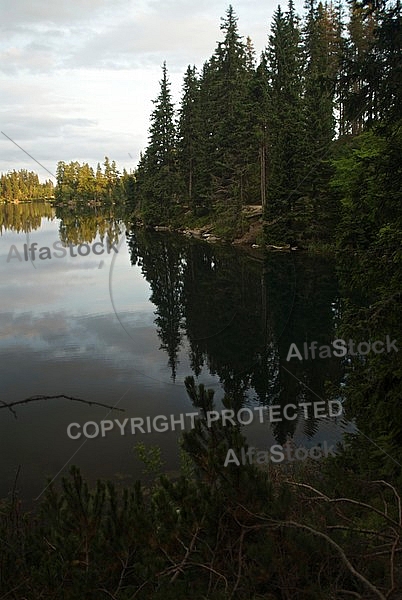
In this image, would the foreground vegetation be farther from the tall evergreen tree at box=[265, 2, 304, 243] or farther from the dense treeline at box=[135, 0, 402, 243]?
the tall evergreen tree at box=[265, 2, 304, 243]

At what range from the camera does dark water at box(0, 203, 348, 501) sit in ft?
38.2

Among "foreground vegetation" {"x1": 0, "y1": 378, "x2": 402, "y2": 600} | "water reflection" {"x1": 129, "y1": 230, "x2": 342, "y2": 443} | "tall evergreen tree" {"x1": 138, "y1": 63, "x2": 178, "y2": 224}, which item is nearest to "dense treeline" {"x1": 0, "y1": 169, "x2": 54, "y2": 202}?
"tall evergreen tree" {"x1": 138, "y1": 63, "x2": 178, "y2": 224}

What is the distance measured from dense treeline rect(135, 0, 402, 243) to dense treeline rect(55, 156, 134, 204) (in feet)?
116

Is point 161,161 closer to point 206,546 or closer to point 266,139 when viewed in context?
point 266,139

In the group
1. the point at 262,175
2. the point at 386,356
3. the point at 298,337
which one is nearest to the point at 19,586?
the point at 386,356

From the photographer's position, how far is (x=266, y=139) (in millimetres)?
42406

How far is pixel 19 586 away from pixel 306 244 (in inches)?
1363

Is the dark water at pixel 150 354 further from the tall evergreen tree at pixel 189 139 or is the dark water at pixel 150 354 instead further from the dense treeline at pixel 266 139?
the tall evergreen tree at pixel 189 139

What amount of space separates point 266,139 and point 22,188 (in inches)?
6083

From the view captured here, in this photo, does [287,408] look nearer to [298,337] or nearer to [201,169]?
[298,337]

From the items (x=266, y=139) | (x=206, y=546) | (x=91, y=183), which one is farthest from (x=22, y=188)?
(x=206, y=546)

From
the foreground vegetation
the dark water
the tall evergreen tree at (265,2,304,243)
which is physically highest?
the tall evergreen tree at (265,2,304,243)

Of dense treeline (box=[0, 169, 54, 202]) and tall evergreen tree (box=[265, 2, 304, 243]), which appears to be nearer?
tall evergreen tree (box=[265, 2, 304, 243])

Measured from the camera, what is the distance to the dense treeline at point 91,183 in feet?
332
